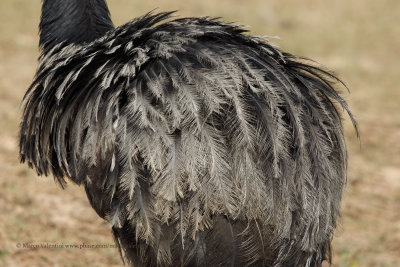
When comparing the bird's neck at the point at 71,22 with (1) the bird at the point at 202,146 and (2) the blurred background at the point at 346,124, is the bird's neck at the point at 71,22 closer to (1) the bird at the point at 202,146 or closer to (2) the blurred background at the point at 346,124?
(1) the bird at the point at 202,146

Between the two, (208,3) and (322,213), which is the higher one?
(322,213)

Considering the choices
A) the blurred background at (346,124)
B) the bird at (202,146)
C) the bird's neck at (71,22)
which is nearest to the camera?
the bird at (202,146)

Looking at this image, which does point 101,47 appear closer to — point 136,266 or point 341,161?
point 136,266

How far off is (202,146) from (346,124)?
522cm

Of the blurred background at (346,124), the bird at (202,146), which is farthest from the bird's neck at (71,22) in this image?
the blurred background at (346,124)

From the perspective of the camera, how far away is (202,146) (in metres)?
3.08

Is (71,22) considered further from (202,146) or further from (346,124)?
(346,124)

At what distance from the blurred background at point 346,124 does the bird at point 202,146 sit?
0.89 m

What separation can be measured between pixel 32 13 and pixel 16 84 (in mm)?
3808

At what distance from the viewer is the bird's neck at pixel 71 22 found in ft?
13.4

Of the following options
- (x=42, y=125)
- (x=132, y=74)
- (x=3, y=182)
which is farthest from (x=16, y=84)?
(x=132, y=74)

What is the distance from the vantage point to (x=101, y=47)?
3611mm

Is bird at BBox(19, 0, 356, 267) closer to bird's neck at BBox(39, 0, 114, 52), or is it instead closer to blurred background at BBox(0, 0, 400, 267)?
bird's neck at BBox(39, 0, 114, 52)

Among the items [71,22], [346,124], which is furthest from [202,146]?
[346,124]
